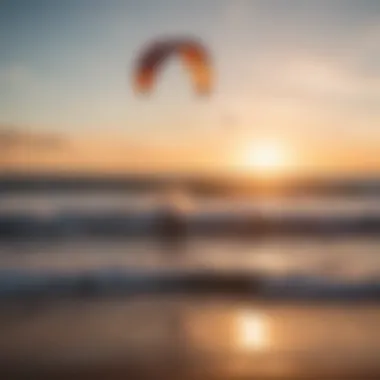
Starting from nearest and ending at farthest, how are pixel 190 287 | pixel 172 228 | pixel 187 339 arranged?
pixel 187 339, pixel 190 287, pixel 172 228

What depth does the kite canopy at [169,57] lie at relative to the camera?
1487 millimetres

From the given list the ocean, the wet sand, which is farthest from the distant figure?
the wet sand

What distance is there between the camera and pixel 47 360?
131cm

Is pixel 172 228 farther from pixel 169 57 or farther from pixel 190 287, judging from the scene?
pixel 169 57

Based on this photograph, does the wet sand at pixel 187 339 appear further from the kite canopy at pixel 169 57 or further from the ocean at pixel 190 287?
the kite canopy at pixel 169 57

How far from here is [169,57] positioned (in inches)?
59.1

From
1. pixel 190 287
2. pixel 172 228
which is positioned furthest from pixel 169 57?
pixel 172 228

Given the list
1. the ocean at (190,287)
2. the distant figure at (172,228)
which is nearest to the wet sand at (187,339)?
the ocean at (190,287)

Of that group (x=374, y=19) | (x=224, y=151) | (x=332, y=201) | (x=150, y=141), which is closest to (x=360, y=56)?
(x=374, y=19)

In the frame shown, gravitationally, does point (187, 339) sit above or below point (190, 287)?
below

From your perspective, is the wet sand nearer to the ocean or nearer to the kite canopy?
the ocean

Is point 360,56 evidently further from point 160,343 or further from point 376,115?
point 160,343

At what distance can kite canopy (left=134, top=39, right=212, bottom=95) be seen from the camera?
1487 millimetres

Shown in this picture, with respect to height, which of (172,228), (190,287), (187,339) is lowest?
(187,339)
